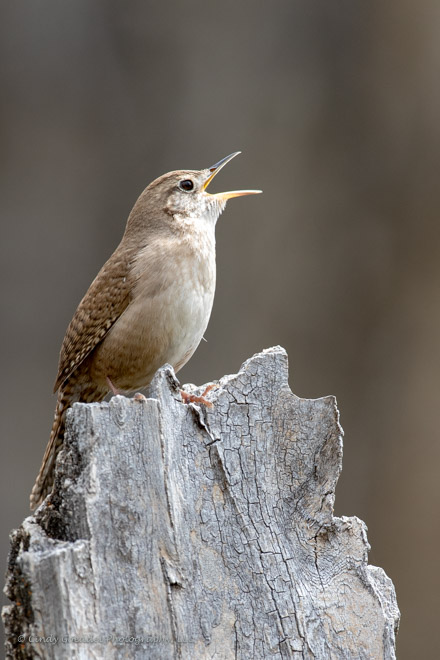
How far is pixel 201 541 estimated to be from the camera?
2.15m

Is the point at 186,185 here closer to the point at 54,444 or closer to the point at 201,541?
the point at 54,444

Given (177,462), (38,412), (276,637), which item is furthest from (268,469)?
(38,412)

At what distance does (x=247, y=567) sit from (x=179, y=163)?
4.16m

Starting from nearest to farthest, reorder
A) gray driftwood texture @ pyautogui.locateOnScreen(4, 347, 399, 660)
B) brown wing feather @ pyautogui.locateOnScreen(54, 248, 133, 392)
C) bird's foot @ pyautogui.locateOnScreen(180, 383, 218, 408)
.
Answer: gray driftwood texture @ pyautogui.locateOnScreen(4, 347, 399, 660)
bird's foot @ pyautogui.locateOnScreen(180, 383, 218, 408)
brown wing feather @ pyautogui.locateOnScreen(54, 248, 133, 392)

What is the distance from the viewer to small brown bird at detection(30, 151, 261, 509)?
322cm

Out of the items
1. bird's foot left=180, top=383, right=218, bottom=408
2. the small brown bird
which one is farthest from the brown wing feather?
bird's foot left=180, top=383, right=218, bottom=408

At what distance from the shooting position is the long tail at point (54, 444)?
3.19m

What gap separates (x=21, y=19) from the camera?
19.6 ft

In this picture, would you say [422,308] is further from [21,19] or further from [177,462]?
[177,462]

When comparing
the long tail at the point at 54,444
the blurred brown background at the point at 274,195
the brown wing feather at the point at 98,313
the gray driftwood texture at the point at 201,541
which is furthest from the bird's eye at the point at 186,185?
the blurred brown background at the point at 274,195

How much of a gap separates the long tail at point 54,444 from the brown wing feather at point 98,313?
0.45ft

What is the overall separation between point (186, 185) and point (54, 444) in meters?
1.19

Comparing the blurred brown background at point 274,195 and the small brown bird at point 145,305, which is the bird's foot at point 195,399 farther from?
the blurred brown background at point 274,195

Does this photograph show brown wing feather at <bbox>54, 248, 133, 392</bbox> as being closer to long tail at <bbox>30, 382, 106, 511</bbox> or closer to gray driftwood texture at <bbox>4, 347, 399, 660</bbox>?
long tail at <bbox>30, 382, 106, 511</bbox>
